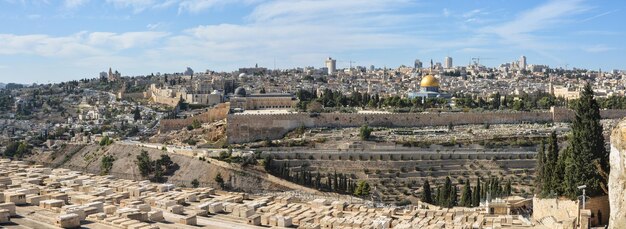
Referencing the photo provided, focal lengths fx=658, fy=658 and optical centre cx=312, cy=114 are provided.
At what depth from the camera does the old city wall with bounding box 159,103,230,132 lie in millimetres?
47969

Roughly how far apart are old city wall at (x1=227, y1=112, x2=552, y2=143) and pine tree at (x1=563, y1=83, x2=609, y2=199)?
29.1 meters

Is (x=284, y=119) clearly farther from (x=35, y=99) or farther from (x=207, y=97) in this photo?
(x=35, y=99)

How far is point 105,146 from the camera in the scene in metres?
42.1

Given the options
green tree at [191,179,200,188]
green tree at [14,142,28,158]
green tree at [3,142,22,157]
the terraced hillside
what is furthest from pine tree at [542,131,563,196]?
green tree at [3,142,22,157]

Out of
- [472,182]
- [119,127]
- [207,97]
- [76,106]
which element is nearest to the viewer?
[472,182]

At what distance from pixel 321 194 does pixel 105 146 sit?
17849 mm

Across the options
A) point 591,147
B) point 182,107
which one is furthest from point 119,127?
point 591,147

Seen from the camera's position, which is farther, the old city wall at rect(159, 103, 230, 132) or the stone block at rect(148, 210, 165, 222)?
the old city wall at rect(159, 103, 230, 132)

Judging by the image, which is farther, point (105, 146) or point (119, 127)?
point (119, 127)

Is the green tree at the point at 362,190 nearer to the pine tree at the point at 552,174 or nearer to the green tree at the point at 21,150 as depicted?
the pine tree at the point at 552,174

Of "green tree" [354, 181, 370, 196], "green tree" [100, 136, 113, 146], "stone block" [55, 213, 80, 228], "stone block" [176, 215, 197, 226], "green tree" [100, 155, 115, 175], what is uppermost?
"green tree" [100, 136, 113, 146]

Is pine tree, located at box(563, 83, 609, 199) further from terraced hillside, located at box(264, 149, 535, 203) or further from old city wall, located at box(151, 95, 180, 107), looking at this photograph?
old city wall, located at box(151, 95, 180, 107)

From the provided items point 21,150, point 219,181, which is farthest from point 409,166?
point 21,150

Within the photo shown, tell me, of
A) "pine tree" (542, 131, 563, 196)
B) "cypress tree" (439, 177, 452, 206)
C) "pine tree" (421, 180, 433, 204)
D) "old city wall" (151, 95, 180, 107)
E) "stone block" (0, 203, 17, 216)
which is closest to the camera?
"pine tree" (542, 131, 563, 196)
